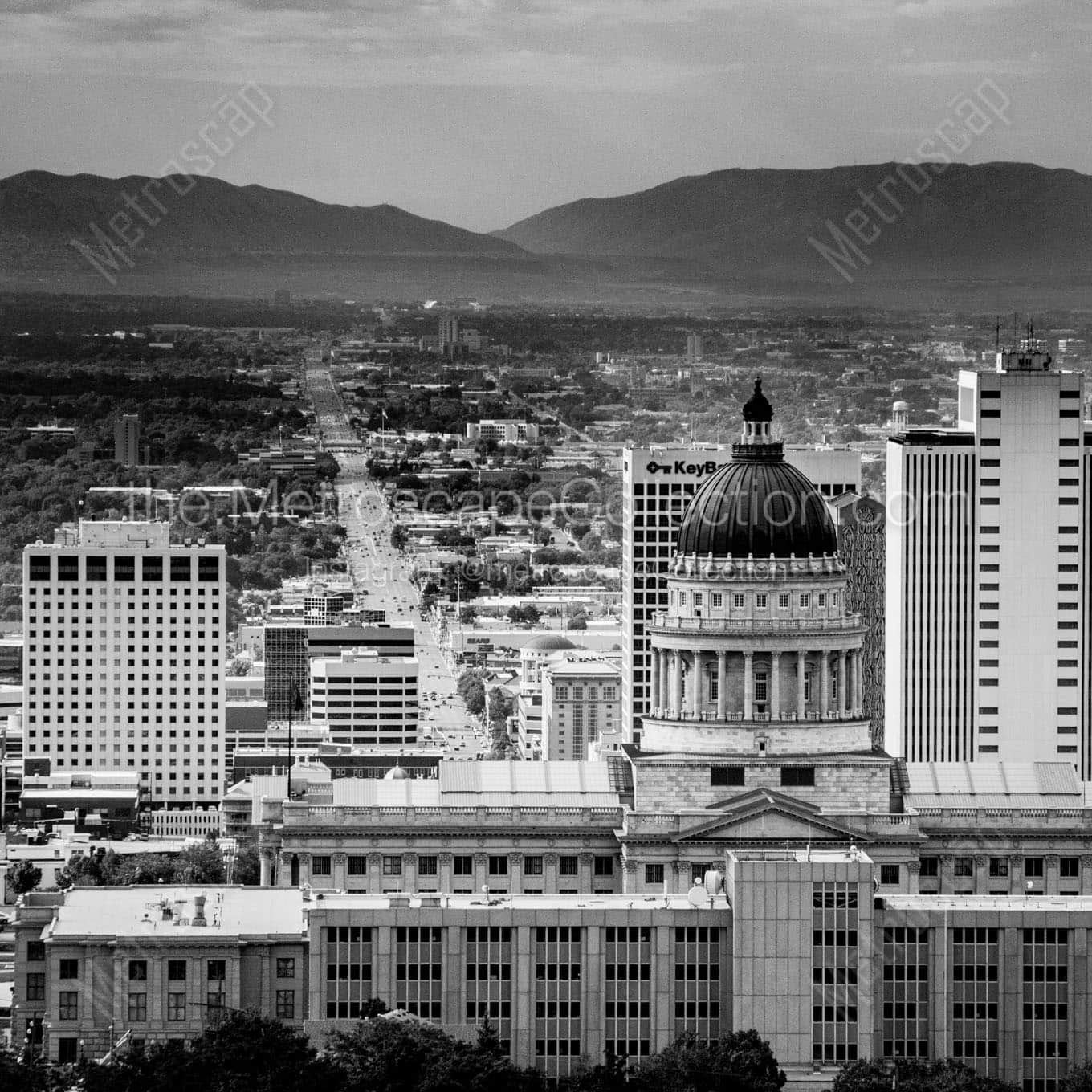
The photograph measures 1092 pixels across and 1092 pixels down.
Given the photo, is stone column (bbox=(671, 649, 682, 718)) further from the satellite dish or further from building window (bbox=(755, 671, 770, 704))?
the satellite dish

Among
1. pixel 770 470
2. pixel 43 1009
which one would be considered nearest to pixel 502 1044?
pixel 43 1009

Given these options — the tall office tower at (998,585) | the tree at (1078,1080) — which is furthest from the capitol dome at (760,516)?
the tree at (1078,1080)

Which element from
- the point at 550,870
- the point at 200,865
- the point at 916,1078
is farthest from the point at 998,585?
the point at 916,1078

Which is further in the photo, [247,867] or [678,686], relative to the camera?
[247,867]

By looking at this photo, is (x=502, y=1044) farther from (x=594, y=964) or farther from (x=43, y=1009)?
(x=43, y=1009)

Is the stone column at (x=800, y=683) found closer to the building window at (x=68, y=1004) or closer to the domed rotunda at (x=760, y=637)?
the domed rotunda at (x=760, y=637)

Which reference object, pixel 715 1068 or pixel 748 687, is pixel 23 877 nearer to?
pixel 748 687

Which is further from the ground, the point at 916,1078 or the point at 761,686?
the point at 761,686
